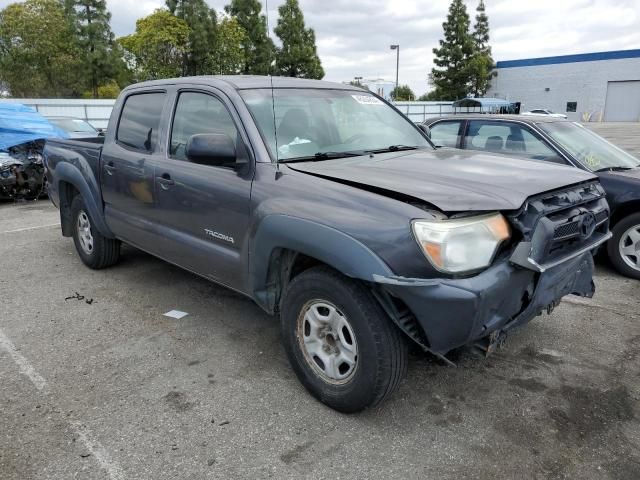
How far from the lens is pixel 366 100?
4.07 meters

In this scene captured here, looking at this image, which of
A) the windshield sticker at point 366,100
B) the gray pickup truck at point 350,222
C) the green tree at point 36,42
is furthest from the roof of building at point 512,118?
the green tree at point 36,42

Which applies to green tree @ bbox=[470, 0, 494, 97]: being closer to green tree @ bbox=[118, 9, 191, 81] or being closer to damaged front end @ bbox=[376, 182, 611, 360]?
green tree @ bbox=[118, 9, 191, 81]

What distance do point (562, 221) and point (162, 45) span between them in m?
32.3

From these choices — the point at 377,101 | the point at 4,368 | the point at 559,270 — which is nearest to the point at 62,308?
the point at 4,368

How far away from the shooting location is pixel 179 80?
396 cm

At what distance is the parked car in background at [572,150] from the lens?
5.07 meters

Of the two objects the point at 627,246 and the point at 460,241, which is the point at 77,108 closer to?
the point at 627,246

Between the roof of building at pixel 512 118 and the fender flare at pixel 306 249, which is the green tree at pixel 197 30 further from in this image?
the fender flare at pixel 306 249

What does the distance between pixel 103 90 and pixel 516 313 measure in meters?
39.9

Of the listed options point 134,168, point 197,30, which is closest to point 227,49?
point 197,30

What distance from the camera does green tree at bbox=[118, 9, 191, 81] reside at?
99.9 feet

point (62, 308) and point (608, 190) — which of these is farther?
point (608, 190)

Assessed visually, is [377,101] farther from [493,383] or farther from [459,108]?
[459,108]

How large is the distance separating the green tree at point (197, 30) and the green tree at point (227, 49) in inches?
14.9
